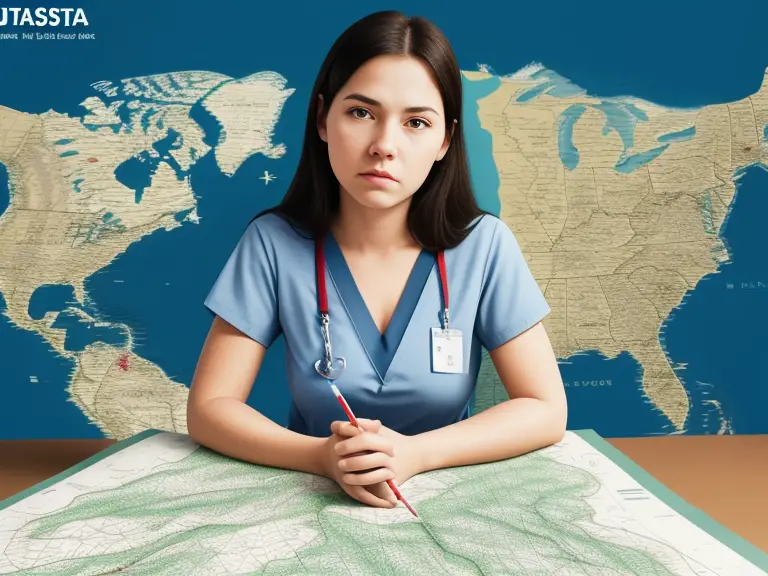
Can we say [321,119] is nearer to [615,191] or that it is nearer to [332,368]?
[332,368]

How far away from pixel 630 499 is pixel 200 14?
156 cm

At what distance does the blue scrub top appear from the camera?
1401 mm

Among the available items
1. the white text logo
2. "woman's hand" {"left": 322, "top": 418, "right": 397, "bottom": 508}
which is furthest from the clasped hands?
the white text logo

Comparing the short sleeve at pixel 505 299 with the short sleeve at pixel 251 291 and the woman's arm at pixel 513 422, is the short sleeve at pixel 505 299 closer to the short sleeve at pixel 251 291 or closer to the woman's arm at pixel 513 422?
the woman's arm at pixel 513 422

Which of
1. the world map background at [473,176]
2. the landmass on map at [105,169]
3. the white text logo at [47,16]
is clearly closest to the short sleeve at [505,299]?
the world map background at [473,176]

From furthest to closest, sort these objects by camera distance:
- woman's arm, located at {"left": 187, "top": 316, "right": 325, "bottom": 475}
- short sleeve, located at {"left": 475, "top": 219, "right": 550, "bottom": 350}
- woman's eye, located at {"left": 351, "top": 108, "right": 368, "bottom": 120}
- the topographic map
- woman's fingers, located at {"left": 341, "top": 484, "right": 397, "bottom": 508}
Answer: short sleeve, located at {"left": 475, "top": 219, "right": 550, "bottom": 350}
woman's eye, located at {"left": 351, "top": 108, "right": 368, "bottom": 120}
woman's arm, located at {"left": 187, "top": 316, "right": 325, "bottom": 475}
woman's fingers, located at {"left": 341, "top": 484, "right": 397, "bottom": 508}
the topographic map

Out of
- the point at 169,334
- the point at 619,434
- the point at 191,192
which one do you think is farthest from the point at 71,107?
the point at 619,434

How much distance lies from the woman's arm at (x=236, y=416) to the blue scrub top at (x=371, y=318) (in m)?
0.04

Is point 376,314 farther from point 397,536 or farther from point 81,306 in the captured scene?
point 81,306

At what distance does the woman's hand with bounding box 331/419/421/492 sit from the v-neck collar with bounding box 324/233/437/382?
23 centimetres

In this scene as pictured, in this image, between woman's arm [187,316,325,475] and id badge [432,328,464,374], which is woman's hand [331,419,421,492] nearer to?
woman's arm [187,316,325,475]

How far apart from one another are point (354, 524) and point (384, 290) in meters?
0.52

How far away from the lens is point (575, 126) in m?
2.22

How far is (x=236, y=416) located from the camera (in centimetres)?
129
